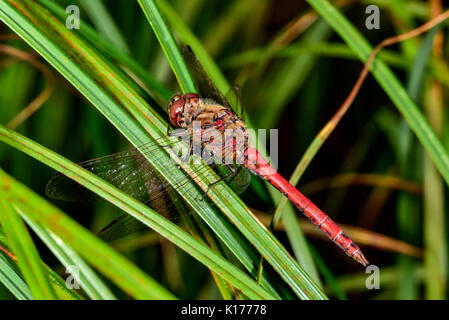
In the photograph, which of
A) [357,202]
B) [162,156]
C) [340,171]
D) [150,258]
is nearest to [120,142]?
[150,258]

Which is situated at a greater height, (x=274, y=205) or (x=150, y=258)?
(x=150, y=258)

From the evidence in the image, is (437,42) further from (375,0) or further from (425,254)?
(425,254)

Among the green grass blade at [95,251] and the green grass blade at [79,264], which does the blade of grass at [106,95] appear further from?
the green grass blade at [95,251]

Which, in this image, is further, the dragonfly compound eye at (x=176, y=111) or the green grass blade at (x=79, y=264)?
the dragonfly compound eye at (x=176, y=111)

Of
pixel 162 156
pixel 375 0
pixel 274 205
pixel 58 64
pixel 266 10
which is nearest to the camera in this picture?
pixel 58 64

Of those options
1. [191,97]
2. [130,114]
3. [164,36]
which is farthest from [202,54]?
[130,114]

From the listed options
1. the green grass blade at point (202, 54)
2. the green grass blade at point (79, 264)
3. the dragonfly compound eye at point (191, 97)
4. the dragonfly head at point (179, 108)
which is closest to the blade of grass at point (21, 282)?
the green grass blade at point (79, 264)

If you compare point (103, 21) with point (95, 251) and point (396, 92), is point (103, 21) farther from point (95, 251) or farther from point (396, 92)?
point (95, 251)
